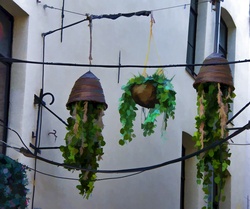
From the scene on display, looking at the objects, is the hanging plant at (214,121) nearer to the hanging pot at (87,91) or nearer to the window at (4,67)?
the hanging pot at (87,91)

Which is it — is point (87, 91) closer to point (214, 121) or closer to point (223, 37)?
point (214, 121)

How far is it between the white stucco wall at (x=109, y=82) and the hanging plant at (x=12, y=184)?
0.67 m

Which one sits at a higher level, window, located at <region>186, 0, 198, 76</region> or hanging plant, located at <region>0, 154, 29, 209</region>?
window, located at <region>186, 0, 198, 76</region>

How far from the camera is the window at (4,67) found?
33.4ft

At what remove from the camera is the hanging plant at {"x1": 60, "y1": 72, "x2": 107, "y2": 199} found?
906cm

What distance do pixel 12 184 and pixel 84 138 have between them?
1.02m

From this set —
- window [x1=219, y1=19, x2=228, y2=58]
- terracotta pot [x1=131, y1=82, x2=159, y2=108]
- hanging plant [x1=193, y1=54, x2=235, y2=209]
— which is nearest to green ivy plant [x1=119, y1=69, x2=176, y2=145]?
terracotta pot [x1=131, y1=82, x2=159, y2=108]

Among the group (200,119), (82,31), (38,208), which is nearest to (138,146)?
(82,31)

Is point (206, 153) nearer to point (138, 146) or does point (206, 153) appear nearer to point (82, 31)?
point (82, 31)

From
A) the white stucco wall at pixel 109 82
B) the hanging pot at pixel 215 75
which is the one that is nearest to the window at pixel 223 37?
the white stucco wall at pixel 109 82

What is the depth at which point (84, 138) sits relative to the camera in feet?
29.6

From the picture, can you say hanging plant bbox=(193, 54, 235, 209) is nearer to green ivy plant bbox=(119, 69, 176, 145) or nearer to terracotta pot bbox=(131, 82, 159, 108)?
green ivy plant bbox=(119, 69, 176, 145)

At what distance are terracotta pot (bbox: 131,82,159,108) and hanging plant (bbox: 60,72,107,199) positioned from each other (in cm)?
40

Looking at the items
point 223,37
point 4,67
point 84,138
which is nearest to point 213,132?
point 84,138
